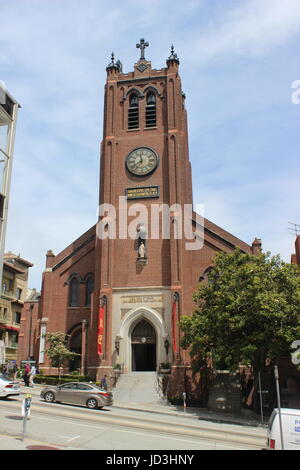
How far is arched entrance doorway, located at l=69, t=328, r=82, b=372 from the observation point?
115 ft

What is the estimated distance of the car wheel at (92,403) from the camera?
2192 centimetres

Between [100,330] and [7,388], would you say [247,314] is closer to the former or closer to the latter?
[100,330]

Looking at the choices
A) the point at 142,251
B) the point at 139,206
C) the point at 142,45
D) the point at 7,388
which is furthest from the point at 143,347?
the point at 142,45

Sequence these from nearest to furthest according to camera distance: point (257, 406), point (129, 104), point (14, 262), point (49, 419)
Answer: point (49, 419) → point (257, 406) → point (129, 104) → point (14, 262)

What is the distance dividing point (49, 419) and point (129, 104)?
29.5 meters

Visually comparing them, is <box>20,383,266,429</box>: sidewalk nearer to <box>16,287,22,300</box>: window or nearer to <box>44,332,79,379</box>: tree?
<box>44,332,79,379</box>: tree

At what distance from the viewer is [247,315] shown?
23844mm

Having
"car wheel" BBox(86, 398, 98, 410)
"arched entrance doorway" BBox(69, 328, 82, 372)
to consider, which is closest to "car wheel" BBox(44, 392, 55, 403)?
"car wheel" BBox(86, 398, 98, 410)

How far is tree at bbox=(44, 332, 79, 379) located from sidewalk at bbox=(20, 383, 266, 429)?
4.24m

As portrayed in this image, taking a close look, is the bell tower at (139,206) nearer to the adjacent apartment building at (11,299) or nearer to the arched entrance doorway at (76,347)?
the arched entrance doorway at (76,347)

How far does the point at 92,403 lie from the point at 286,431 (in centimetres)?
1362

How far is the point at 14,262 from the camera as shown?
5031 cm
